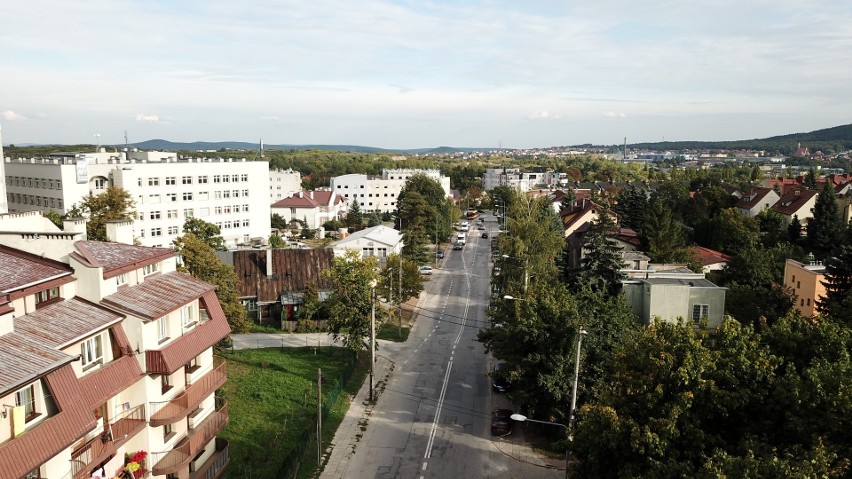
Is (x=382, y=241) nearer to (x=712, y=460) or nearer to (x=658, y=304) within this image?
(x=658, y=304)

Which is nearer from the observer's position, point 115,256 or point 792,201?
point 115,256

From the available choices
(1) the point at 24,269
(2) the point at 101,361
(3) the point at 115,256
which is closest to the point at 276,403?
(3) the point at 115,256

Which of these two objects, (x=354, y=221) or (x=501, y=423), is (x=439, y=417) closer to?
(x=501, y=423)

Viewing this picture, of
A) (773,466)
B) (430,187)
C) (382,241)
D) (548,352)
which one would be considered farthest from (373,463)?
(430,187)

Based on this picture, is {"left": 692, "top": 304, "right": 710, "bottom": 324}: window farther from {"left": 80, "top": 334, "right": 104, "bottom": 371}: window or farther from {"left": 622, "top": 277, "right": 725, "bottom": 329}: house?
{"left": 80, "top": 334, "right": 104, "bottom": 371}: window

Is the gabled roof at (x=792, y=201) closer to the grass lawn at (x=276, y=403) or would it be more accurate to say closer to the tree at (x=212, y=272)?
the grass lawn at (x=276, y=403)
